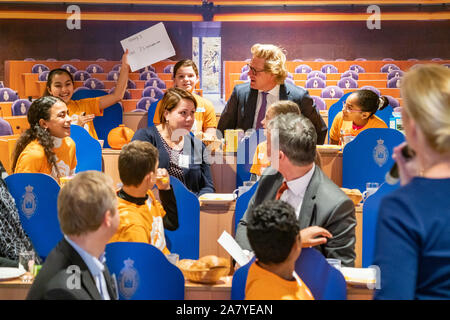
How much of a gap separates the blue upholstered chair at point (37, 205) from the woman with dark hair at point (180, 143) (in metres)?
0.82

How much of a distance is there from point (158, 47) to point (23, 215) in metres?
2.37

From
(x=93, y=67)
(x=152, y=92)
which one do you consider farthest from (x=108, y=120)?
(x=93, y=67)

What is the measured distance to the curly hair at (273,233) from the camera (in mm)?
1553

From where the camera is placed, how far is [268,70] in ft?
13.5

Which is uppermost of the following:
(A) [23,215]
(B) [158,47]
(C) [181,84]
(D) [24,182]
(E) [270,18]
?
(E) [270,18]

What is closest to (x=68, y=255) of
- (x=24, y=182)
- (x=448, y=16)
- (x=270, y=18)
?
(x=24, y=182)

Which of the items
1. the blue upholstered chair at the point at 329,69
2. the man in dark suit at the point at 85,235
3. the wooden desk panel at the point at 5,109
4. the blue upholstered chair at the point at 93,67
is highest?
the blue upholstered chair at the point at 329,69

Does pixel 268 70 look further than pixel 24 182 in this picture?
Yes

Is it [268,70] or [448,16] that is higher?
[448,16]

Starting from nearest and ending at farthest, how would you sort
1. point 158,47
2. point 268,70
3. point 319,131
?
point 268,70, point 319,131, point 158,47

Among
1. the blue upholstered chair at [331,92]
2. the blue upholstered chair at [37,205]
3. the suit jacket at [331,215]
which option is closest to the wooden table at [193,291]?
the suit jacket at [331,215]

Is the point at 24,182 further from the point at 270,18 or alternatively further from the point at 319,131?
the point at 270,18

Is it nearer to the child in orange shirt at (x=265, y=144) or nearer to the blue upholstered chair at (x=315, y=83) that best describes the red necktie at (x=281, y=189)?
the child in orange shirt at (x=265, y=144)

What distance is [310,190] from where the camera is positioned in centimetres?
222
